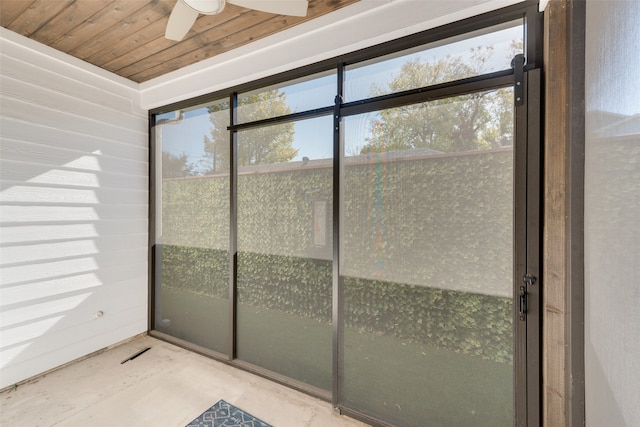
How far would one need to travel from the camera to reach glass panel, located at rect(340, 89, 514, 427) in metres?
1.55

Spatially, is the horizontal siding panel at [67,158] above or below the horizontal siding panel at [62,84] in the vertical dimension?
below

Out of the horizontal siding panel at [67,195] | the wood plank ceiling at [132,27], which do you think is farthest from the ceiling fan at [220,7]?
the horizontal siding panel at [67,195]

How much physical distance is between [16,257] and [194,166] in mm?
1576

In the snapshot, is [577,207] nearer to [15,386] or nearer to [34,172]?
[34,172]

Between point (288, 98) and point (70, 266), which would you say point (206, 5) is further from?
point (70, 266)

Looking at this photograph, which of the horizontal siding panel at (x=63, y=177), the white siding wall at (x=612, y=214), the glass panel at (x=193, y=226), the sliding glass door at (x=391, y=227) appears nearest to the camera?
the white siding wall at (x=612, y=214)

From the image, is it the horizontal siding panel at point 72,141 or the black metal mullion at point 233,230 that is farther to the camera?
the black metal mullion at point 233,230

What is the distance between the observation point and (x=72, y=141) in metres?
2.62

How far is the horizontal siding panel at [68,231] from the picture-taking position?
225 centimetres

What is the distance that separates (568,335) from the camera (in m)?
1.28

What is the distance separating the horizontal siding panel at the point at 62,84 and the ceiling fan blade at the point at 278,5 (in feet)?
6.77

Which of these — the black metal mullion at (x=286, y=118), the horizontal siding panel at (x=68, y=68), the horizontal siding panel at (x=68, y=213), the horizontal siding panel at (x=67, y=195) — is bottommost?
the horizontal siding panel at (x=68, y=213)

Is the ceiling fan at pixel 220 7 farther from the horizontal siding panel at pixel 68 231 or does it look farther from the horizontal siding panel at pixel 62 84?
the horizontal siding panel at pixel 68 231

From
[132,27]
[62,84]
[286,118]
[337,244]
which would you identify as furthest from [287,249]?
[62,84]
